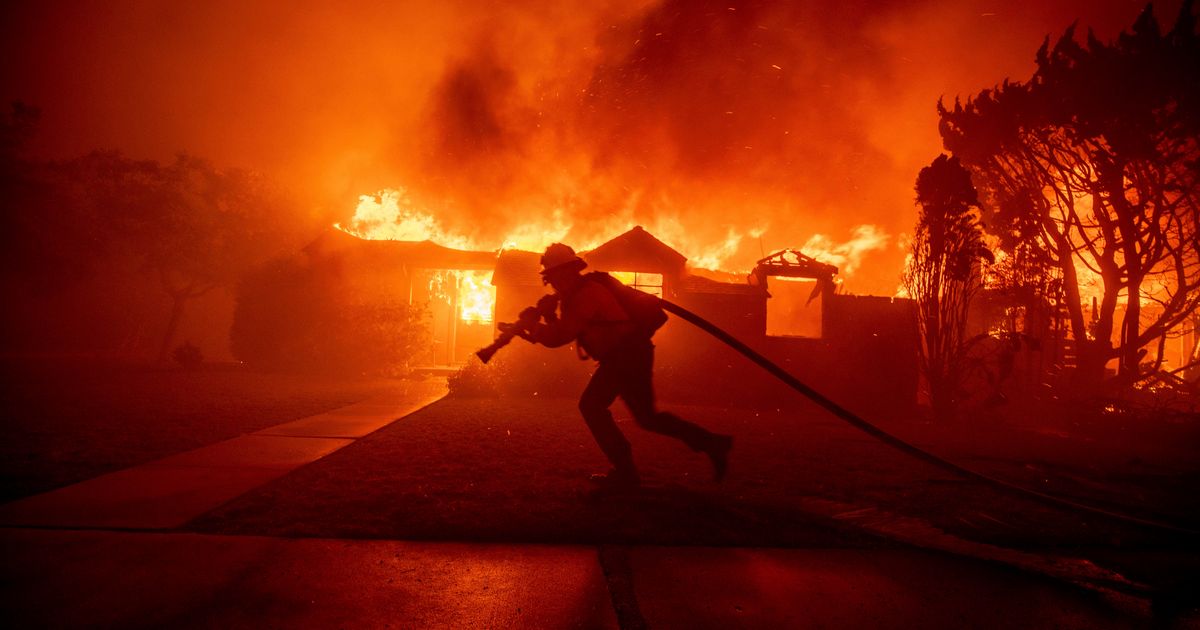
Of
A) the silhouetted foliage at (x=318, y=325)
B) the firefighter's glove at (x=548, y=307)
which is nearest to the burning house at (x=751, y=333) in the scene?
the silhouetted foliage at (x=318, y=325)

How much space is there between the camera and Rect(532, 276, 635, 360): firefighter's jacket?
4.17 metres

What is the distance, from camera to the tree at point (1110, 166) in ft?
41.3

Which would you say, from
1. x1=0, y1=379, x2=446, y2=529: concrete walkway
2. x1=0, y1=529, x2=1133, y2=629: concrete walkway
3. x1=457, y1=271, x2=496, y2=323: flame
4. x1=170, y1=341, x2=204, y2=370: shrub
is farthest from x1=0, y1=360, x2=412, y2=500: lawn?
x1=457, y1=271, x2=496, y2=323: flame

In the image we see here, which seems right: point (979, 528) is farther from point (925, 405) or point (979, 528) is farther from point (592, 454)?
point (925, 405)

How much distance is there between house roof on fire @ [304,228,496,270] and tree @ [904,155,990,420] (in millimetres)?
15112

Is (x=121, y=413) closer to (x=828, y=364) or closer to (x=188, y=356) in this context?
(x=188, y=356)

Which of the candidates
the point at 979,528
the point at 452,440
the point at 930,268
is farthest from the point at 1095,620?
the point at 930,268

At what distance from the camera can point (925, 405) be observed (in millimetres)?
13688

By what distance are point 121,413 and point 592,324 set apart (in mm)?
7403

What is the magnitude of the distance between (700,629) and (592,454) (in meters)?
3.86

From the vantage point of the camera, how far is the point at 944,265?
11.6m

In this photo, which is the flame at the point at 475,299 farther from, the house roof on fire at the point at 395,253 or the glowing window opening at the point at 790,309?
the glowing window opening at the point at 790,309

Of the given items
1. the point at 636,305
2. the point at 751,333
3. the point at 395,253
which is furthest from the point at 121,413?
the point at 395,253

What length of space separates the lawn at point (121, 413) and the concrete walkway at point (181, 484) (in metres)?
0.31
